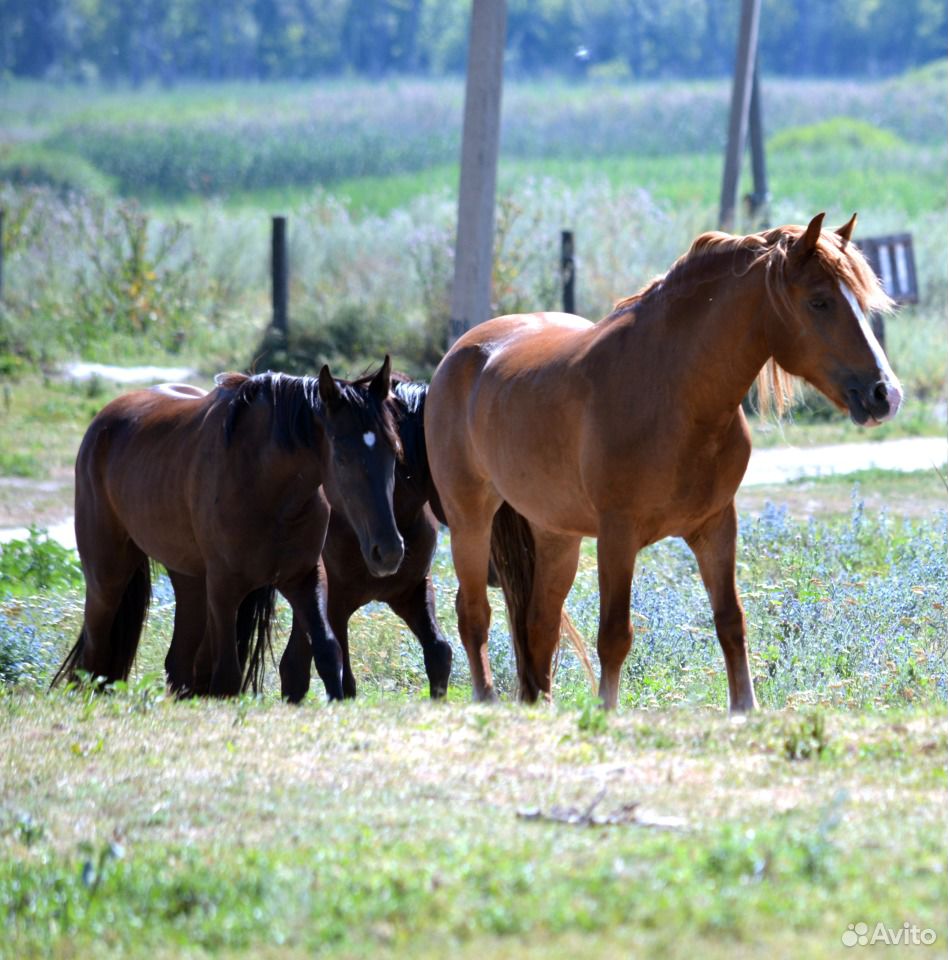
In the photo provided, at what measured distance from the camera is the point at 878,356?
5480 millimetres

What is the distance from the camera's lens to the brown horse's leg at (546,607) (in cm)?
730

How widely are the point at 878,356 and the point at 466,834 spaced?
2247 millimetres

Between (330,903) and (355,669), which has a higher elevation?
(330,903)

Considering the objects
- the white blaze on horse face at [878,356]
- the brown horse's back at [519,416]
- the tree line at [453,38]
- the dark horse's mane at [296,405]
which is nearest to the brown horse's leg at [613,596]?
the brown horse's back at [519,416]

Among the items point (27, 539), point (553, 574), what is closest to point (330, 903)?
point (553, 574)

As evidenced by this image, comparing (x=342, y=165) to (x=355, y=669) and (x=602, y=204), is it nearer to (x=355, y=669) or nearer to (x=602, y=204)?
(x=602, y=204)

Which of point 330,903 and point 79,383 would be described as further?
point 79,383

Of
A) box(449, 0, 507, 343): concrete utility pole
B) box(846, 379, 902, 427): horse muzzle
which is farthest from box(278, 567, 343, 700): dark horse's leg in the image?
box(449, 0, 507, 343): concrete utility pole

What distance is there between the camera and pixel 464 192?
1298 centimetres

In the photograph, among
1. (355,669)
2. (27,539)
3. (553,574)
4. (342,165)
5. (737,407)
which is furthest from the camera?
(342,165)

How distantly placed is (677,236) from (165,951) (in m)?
19.8

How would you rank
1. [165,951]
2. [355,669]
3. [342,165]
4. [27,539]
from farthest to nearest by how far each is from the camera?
[342,165] → [27,539] → [355,669] → [165,951]

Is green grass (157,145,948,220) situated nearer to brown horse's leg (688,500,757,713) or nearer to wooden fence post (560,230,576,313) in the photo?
wooden fence post (560,230,576,313)

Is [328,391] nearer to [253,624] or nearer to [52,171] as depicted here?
[253,624]
